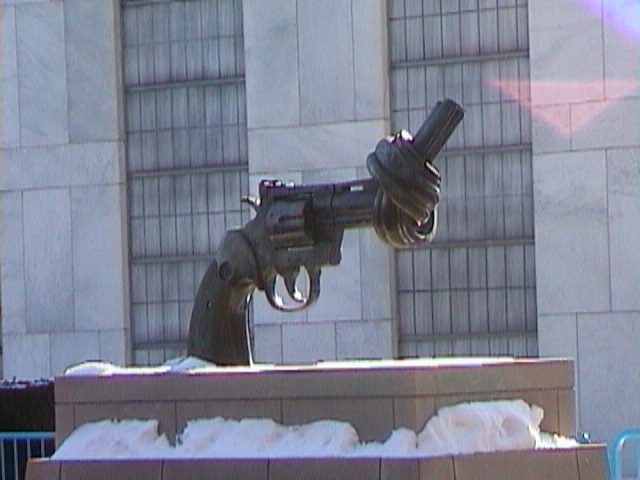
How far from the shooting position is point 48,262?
69.4 ft

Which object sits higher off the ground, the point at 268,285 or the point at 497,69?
the point at 497,69

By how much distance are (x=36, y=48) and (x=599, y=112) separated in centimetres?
675

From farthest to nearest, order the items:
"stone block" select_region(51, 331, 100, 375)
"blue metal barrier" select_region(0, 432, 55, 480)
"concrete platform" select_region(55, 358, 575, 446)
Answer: "stone block" select_region(51, 331, 100, 375), "blue metal barrier" select_region(0, 432, 55, 480), "concrete platform" select_region(55, 358, 575, 446)

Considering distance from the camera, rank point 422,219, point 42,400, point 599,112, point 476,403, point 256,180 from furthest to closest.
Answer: point 256,180 < point 599,112 < point 42,400 < point 422,219 < point 476,403

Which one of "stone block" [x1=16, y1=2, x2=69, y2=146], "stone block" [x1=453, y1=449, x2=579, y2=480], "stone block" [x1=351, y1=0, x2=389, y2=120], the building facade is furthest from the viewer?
"stone block" [x1=16, y1=2, x2=69, y2=146]

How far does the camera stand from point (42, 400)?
1570 centimetres

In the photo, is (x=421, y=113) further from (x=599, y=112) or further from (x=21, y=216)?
(x=21, y=216)

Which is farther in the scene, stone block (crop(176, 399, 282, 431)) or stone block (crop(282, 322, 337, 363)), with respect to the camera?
stone block (crop(282, 322, 337, 363))

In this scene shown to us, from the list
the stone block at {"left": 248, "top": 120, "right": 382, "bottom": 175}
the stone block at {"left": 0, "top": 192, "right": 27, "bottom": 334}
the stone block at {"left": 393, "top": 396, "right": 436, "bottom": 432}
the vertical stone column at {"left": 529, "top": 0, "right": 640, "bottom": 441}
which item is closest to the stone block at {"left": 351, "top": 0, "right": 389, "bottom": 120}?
the stone block at {"left": 248, "top": 120, "right": 382, "bottom": 175}

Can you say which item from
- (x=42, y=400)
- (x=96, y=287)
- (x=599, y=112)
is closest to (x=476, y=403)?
(x=42, y=400)

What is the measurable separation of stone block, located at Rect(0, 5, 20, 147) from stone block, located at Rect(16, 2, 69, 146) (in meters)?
0.06

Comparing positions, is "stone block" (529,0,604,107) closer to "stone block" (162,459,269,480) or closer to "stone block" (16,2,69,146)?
"stone block" (16,2,69,146)

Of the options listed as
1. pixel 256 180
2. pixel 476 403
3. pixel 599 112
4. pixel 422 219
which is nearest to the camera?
pixel 476 403

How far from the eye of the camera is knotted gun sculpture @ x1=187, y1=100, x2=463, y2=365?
34.1 feet
